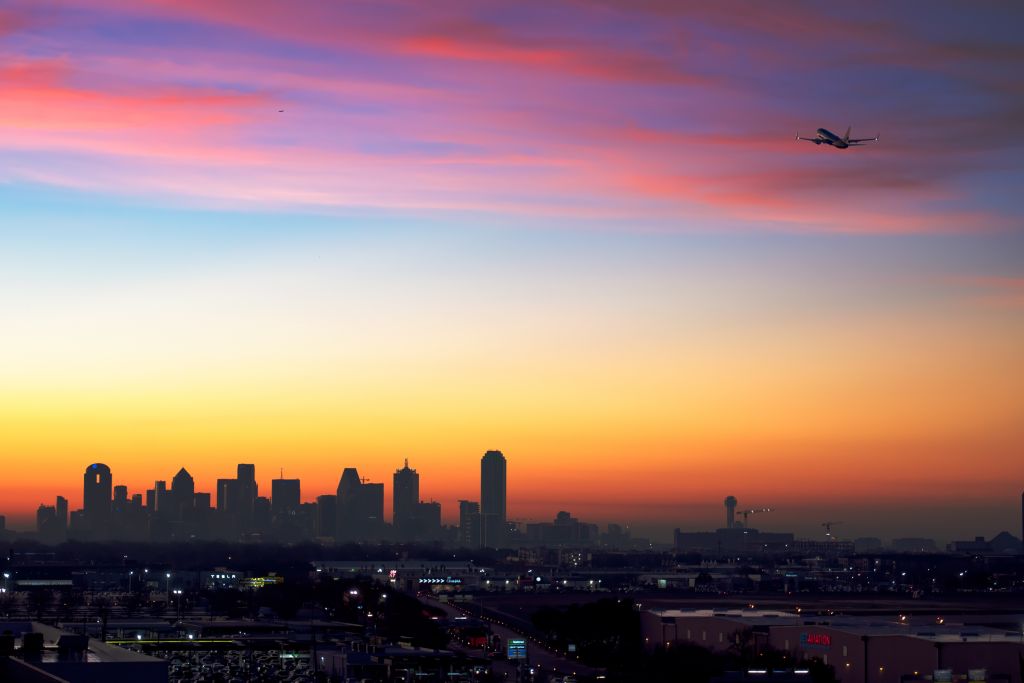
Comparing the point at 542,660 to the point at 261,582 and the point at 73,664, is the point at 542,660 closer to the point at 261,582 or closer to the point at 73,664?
the point at 73,664

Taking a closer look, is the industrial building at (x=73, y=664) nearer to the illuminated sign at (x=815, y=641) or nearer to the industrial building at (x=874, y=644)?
the industrial building at (x=874, y=644)

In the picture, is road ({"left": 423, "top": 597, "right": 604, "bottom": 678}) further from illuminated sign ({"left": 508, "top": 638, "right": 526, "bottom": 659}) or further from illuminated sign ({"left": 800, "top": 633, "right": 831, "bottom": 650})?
illuminated sign ({"left": 800, "top": 633, "right": 831, "bottom": 650})

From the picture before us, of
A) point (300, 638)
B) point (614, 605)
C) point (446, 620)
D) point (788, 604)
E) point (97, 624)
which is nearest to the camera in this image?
point (300, 638)

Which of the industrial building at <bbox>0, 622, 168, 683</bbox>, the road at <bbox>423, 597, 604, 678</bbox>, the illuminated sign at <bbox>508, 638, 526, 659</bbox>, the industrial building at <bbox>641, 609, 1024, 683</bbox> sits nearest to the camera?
the industrial building at <bbox>0, 622, 168, 683</bbox>

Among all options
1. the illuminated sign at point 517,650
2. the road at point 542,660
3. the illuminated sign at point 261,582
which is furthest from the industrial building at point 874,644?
the illuminated sign at point 261,582

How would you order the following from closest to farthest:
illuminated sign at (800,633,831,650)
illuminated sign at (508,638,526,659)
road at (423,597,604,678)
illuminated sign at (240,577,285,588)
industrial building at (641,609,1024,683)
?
industrial building at (641,609,1024,683) < illuminated sign at (800,633,831,650) < road at (423,597,604,678) < illuminated sign at (508,638,526,659) < illuminated sign at (240,577,285,588)

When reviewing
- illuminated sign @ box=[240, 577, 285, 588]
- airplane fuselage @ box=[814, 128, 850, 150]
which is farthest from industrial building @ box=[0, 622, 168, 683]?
illuminated sign @ box=[240, 577, 285, 588]

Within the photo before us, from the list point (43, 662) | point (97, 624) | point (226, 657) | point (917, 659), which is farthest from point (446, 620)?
point (43, 662)

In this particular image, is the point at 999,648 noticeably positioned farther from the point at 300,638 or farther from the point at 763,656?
the point at 300,638

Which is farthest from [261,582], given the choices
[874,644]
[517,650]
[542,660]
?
[874,644]
